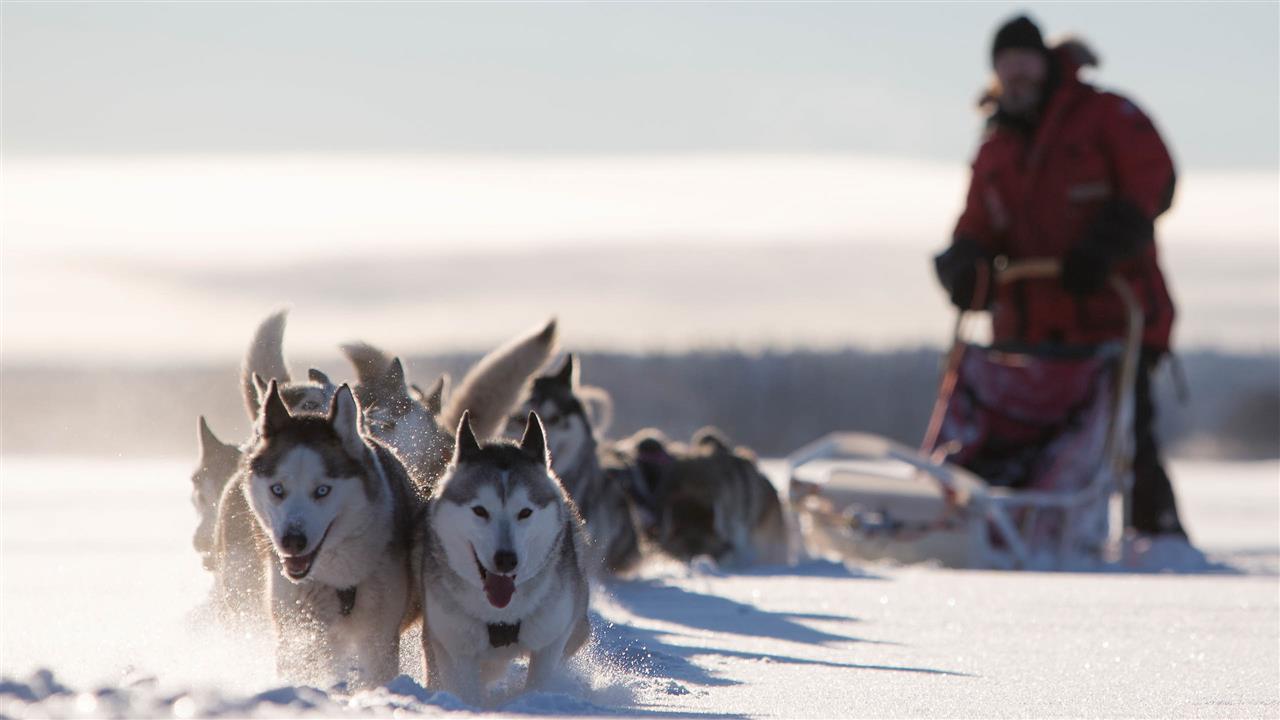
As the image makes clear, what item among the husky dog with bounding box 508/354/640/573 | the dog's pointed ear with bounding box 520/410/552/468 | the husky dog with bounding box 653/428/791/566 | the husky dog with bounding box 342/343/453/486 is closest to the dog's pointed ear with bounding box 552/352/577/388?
the husky dog with bounding box 508/354/640/573

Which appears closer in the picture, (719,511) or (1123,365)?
(1123,365)

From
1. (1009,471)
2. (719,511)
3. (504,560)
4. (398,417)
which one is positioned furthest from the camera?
(1009,471)

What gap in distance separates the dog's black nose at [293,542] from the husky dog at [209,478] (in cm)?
125

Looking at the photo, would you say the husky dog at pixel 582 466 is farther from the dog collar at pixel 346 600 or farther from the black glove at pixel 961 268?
the dog collar at pixel 346 600

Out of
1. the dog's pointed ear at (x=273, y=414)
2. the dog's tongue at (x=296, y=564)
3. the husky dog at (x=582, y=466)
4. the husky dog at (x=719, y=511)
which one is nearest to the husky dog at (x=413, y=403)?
the dog's pointed ear at (x=273, y=414)

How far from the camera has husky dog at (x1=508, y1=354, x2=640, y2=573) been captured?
6492 millimetres

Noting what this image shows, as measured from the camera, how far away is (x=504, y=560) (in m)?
3.31

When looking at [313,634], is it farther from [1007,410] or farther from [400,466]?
[1007,410]

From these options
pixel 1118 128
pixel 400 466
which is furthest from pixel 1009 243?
pixel 400 466

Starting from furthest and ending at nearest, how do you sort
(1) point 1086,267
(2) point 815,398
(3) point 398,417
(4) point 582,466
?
(2) point 815,398, (1) point 1086,267, (4) point 582,466, (3) point 398,417

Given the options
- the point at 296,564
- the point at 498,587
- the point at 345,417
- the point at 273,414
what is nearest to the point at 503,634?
the point at 498,587

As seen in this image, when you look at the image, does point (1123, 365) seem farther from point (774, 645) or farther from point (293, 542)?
point (293, 542)

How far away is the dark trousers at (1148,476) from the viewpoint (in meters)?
8.06

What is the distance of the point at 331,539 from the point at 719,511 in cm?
442
